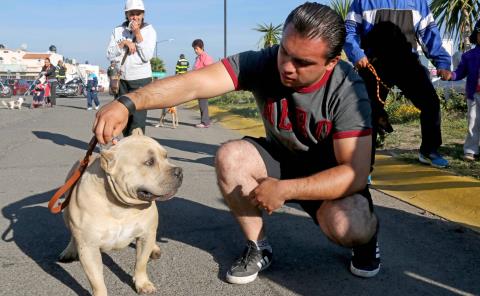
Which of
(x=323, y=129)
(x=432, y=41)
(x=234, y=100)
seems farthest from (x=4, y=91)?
(x=323, y=129)

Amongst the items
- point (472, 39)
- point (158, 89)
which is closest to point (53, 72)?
point (472, 39)

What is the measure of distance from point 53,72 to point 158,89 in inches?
685

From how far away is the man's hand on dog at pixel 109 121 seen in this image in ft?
7.47

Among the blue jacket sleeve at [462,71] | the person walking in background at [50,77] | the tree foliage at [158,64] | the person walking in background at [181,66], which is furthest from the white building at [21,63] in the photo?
the blue jacket sleeve at [462,71]

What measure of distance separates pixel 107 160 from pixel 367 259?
4.99 feet

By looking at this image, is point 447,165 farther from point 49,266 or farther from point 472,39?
point 49,266

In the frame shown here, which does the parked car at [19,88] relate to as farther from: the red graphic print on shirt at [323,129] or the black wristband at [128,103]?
the red graphic print on shirt at [323,129]

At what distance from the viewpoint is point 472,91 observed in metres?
5.70

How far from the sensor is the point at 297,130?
271 centimetres

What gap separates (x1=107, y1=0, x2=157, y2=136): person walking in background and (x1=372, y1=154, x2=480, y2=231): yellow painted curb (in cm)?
305

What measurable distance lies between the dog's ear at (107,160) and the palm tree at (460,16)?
9284 millimetres

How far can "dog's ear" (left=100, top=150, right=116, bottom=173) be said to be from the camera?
2400mm

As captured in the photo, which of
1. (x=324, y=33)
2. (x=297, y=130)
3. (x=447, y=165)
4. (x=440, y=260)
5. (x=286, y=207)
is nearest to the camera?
(x=324, y=33)

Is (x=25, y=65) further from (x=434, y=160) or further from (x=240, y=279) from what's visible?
(x=240, y=279)
